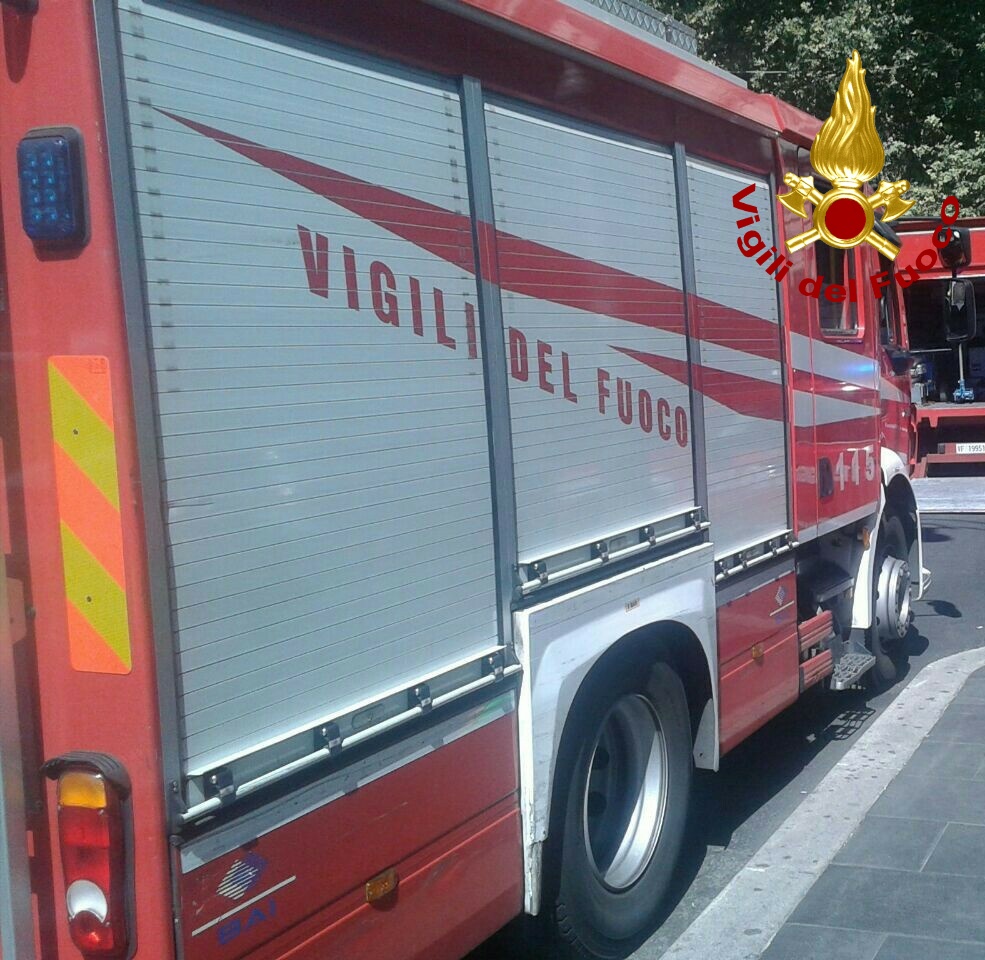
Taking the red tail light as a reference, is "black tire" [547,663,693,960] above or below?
below

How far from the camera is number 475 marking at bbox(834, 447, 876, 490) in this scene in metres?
6.23

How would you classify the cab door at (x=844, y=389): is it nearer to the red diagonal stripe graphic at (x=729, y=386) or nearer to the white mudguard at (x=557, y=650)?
the red diagonal stripe graphic at (x=729, y=386)

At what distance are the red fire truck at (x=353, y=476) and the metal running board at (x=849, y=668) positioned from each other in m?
1.72

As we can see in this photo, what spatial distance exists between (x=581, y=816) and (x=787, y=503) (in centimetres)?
211

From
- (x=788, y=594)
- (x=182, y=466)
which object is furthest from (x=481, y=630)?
(x=788, y=594)

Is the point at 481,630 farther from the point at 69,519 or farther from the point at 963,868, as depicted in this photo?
the point at 963,868

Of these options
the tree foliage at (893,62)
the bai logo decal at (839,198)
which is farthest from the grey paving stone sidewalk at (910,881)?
the tree foliage at (893,62)

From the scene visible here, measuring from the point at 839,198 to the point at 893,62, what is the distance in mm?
13090

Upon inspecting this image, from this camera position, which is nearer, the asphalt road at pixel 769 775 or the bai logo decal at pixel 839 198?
the asphalt road at pixel 769 775

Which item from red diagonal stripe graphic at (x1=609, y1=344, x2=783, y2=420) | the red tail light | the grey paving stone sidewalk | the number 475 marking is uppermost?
red diagonal stripe graphic at (x1=609, y1=344, x2=783, y2=420)

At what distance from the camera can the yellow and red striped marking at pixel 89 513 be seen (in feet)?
7.54

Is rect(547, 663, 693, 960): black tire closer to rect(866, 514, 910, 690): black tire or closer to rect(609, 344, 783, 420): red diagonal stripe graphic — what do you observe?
rect(609, 344, 783, 420): red diagonal stripe graphic

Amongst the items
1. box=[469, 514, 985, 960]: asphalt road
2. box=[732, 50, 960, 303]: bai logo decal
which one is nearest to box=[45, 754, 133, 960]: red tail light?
box=[469, 514, 985, 960]: asphalt road

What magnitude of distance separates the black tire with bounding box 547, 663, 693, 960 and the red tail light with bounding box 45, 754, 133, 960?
1.60m
